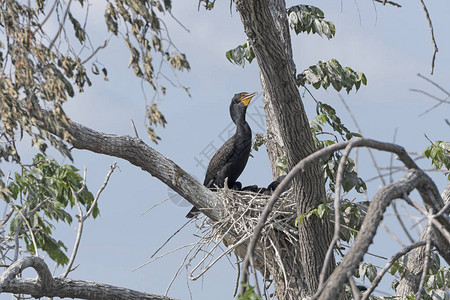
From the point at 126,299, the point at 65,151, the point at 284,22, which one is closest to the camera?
the point at 65,151

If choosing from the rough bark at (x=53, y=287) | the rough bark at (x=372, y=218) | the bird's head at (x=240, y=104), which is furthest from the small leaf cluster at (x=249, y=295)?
the bird's head at (x=240, y=104)

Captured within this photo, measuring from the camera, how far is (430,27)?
16.0 feet

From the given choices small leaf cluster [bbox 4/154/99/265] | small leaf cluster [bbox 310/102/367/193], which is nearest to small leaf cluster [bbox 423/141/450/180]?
small leaf cluster [bbox 310/102/367/193]

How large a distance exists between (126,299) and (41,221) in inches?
66.6

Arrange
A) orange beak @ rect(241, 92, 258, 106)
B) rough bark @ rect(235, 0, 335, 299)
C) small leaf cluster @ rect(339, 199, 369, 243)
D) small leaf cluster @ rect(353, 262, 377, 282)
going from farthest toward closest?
orange beak @ rect(241, 92, 258, 106) → small leaf cluster @ rect(339, 199, 369, 243) → small leaf cluster @ rect(353, 262, 377, 282) → rough bark @ rect(235, 0, 335, 299)

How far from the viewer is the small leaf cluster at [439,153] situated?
6.14 m

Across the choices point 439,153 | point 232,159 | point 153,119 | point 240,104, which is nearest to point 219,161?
point 232,159

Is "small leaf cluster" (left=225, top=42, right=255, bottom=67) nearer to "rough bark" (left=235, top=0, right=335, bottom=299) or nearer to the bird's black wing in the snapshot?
"rough bark" (left=235, top=0, right=335, bottom=299)

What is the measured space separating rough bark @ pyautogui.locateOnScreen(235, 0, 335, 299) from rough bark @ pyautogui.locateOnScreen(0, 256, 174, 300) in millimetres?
1343

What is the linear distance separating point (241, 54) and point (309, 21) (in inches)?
25.5

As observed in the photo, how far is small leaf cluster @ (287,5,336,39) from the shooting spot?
6.41 m

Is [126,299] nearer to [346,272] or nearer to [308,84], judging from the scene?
[308,84]

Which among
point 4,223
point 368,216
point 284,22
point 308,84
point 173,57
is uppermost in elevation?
point 284,22

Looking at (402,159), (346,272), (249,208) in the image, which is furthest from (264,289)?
(346,272)
